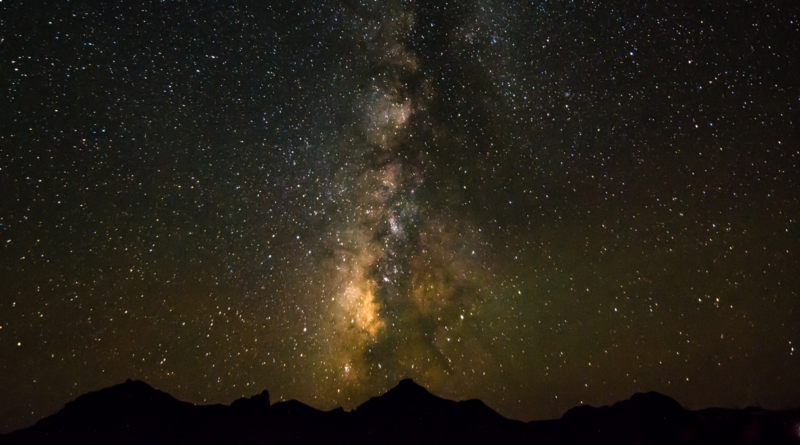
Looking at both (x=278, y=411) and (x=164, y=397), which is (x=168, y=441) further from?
(x=164, y=397)

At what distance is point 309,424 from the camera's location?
12.9 meters

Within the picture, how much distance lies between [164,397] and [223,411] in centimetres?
482

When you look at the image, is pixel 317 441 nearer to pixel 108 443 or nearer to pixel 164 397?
pixel 108 443

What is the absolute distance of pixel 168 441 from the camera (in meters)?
9.92

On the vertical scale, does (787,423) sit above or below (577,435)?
above

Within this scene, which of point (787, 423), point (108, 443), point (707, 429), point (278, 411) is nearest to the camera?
point (787, 423)

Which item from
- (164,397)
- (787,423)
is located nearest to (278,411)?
(164,397)

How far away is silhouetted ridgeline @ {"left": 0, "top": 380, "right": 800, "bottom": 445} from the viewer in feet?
34.3

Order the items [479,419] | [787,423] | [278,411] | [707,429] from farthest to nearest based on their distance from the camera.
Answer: [479,419]
[278,411]
[707,429]
[787,423]

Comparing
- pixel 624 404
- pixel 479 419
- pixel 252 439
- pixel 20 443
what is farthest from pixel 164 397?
pixel 624 404

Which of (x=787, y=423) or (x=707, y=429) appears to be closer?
(x=787, y=423)

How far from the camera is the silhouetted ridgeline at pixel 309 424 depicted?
10.5 m

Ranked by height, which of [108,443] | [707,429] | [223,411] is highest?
[707,429]

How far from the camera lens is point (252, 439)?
33.1 feet
